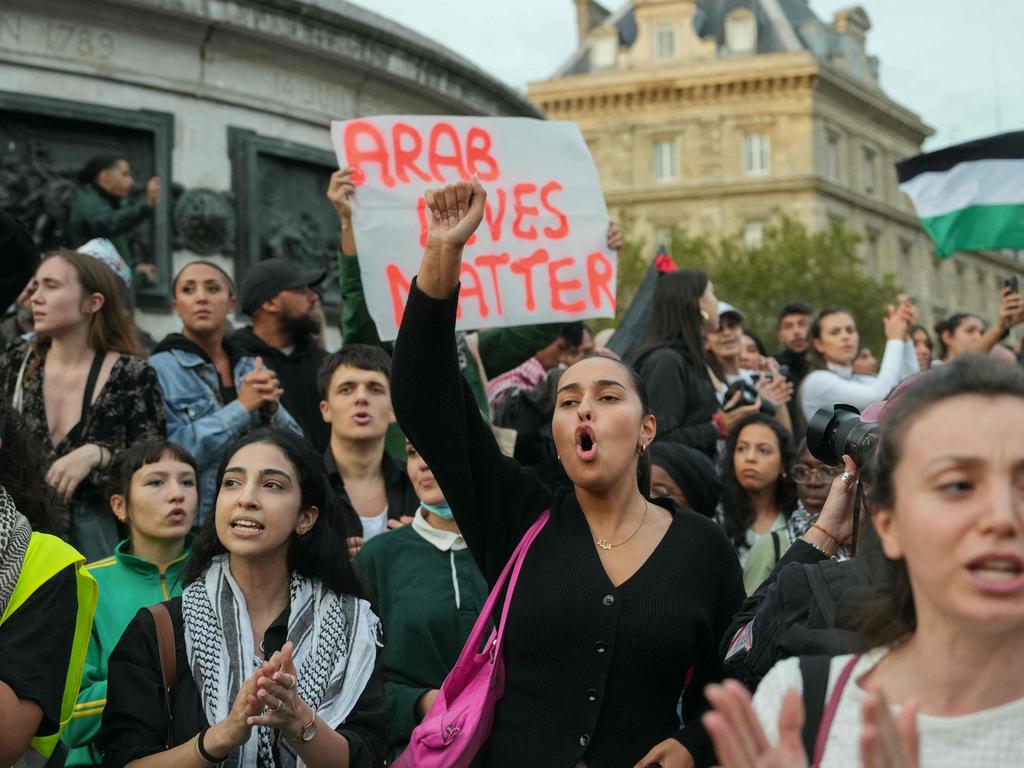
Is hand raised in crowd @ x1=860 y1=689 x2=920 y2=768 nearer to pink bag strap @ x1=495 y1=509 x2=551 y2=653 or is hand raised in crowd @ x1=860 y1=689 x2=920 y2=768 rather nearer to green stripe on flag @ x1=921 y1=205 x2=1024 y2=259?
pink bag strap @ x1=495 y1=509 x2=551 y2=653

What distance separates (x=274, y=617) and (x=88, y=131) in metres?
4.12

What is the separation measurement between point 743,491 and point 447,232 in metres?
2.92

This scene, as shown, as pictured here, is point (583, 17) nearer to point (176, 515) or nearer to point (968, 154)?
point (968, 154)

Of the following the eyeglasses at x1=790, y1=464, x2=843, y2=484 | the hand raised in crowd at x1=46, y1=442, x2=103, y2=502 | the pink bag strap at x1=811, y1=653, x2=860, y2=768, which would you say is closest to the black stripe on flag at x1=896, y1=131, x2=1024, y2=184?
the eyeglasses at x1=790, y1=464, x2=843, y2=484

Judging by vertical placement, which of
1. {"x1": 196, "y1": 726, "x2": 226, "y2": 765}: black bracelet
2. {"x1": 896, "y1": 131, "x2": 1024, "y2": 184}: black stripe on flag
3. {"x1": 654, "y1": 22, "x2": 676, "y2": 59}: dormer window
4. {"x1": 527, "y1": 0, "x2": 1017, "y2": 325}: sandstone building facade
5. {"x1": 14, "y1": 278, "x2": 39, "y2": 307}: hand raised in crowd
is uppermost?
{"x1": 654, "y1": 22, "x2": 676, "y2": 59}: dormer window

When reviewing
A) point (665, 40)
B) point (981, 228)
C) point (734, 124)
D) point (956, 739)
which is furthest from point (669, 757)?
point (665, 40)

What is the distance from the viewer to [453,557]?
469cm

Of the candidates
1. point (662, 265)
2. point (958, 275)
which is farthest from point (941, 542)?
point (958, 275)

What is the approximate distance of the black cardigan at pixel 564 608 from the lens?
337cm

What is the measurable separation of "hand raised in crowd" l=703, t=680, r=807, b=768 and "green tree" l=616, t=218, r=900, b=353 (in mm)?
39965

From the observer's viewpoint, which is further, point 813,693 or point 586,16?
point 586,16

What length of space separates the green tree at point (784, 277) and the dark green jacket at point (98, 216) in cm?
3488

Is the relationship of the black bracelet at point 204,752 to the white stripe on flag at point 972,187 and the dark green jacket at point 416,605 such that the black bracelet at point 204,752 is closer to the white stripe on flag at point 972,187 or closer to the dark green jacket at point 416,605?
the dark green jacket at point 416,605

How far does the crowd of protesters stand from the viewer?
7.41ft
